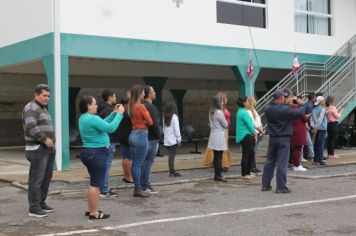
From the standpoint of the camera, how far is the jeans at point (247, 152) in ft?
34.2

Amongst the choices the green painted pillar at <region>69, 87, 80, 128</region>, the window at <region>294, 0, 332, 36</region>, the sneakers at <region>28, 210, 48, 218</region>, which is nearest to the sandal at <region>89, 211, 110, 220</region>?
the sneakers at <region>28, 210, 48, 218</region>

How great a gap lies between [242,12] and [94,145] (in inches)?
418

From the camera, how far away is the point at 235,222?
6695 millimetres

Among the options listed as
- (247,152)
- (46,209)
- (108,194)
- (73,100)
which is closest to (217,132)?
(247,152)

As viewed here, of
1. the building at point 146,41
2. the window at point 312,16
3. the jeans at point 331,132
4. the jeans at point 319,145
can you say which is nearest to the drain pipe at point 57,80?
the building at point 146,41

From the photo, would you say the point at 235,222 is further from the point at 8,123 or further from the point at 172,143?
the point at 8,123

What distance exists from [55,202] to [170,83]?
14861 millimetres

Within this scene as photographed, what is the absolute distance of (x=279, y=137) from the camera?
896cm

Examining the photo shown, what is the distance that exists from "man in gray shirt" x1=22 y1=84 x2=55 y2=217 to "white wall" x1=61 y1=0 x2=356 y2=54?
5.71 metres

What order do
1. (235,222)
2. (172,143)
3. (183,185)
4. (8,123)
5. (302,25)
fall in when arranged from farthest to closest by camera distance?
(8,123), (302,25), (172,143), (183,185), (235,222)

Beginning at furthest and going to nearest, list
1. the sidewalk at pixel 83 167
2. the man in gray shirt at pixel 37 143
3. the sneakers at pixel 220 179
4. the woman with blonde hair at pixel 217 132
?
the sidewalk at pixel 83 167 < the sneakers at pixel 220 179 < the woman with blonde hair at pixel 217 132 < the man in gray shirt at pixel 37 143

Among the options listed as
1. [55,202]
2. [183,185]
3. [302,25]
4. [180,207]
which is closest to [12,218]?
[55,202]

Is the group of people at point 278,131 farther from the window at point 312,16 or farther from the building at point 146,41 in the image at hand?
the window at point 312,16

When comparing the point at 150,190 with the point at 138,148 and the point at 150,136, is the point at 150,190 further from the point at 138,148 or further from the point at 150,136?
the point at 138,148
